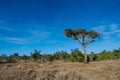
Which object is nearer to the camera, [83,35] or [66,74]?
[66,74]

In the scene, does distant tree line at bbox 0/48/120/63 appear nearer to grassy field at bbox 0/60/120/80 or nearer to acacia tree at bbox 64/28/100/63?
acacia tree at bbox 64/28/100/63

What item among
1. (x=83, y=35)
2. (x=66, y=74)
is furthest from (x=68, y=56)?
(x=66, y=74)

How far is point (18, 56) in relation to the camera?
2621 inches

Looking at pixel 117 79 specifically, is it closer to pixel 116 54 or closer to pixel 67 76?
pixel 67 76

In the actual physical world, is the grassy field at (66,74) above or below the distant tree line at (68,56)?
below

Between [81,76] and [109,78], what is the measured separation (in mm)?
1578

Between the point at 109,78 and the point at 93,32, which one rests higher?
the point at 93,32

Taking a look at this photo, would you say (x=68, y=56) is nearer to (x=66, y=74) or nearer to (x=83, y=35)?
(x=83, y=35)

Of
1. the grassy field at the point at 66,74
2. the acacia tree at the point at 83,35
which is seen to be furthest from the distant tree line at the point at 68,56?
the grassy field at the point at 66,74

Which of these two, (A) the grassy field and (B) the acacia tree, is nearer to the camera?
(A) the grassy field

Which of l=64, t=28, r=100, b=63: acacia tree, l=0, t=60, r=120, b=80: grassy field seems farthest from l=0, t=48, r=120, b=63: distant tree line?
l=0, t=60, r=120, b=80: grassy field

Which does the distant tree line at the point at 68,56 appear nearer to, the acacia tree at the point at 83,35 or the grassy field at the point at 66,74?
the acacia tree at the point at 83,35

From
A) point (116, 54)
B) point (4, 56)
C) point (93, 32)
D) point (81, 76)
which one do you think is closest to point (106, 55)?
point (116, 54)

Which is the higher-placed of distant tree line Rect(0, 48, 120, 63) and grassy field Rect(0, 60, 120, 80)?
distant tree line Rect(0, 48, 120, 63)
